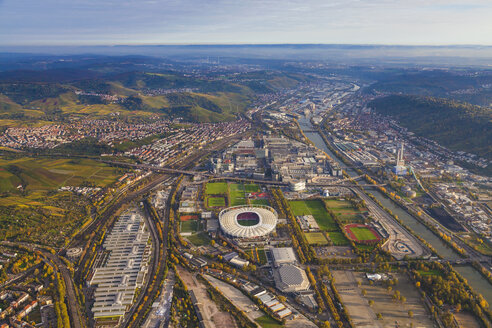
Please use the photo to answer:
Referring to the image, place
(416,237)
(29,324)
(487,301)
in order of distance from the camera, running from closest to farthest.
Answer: (29,324), (487,301), (416,237)

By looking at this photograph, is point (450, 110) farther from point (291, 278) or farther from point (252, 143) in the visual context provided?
point (291, 278)

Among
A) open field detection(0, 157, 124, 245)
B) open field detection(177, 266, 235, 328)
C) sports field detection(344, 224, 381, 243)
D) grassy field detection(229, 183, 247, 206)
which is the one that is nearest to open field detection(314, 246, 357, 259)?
sports field detection(344, 224, 381, 243)

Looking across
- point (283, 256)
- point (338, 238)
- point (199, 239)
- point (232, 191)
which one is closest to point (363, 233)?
point (338, 238)

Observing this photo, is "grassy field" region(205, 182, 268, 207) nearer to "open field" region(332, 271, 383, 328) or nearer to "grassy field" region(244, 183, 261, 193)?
"grassy field" region(244, 183, 261, 193)

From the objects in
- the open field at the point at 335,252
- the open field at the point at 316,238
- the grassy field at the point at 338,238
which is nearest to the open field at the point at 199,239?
the open field at the point at 316,238

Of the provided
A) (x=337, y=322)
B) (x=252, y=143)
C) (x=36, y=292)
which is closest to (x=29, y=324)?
(x=36, y=292)
